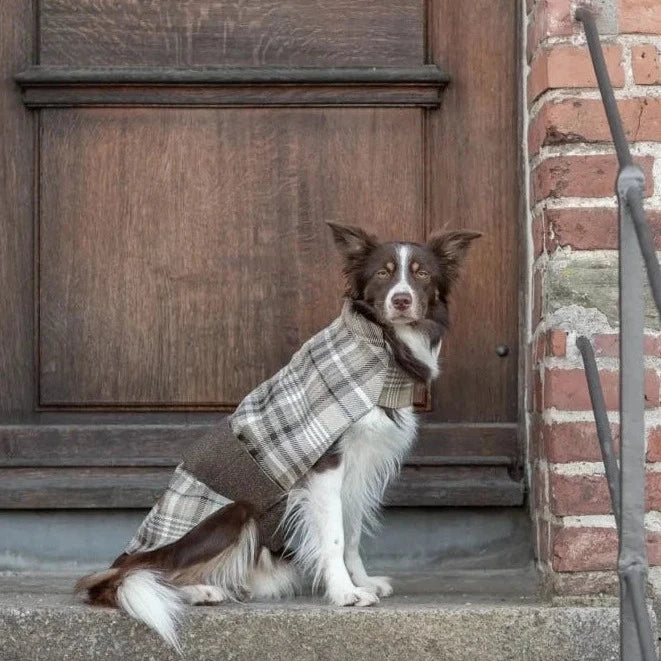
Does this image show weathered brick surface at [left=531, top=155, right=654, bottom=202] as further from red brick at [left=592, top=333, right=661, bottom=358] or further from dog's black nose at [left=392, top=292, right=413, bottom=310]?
dog's black nose at [left=392, top=292, right=413, bottom=310]

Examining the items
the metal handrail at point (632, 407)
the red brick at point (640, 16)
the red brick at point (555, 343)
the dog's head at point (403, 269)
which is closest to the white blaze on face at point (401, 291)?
the dog's head at point (403, 269)

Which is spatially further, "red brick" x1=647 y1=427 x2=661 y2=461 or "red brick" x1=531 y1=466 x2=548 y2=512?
"red brick" x1=531 y1=466 x2=548 y2=512

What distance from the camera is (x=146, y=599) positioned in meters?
2.96

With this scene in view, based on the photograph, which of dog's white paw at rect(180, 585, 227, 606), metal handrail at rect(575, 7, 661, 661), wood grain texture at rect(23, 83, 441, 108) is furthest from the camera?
wood grain texture at rect(23, 83, 441, 108)

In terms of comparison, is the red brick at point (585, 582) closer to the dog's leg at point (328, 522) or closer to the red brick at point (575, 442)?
the red brick at point (575, 442)

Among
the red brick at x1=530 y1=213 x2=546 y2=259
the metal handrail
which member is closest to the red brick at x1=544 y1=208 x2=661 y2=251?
the red brick at x1=530 y1=213 x2=546 y2=259

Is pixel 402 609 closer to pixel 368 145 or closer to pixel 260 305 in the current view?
pixel 260 305

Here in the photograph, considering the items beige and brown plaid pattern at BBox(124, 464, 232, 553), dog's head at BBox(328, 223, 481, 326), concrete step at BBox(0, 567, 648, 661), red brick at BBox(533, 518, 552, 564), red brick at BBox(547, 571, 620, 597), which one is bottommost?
concrete step at BBox(0, 567, 648, 661)

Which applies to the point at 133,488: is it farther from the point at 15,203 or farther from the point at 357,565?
the point at 15,203

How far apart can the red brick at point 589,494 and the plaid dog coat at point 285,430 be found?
1.54 ft

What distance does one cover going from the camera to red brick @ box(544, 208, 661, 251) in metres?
3.18

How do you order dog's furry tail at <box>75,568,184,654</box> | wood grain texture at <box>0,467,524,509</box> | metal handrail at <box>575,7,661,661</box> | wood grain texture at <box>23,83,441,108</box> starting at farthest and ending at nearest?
wood grain texture at <box>23,83,441,108</box> → wood grain texture at <box>0,467,524,509</box> → dog's furry tail at <box>75,568,184,654</box> → metal handrail at <box>575,7,661,661</box>

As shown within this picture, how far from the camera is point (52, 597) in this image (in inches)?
128

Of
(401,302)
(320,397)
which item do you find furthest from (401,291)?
(320,397)
